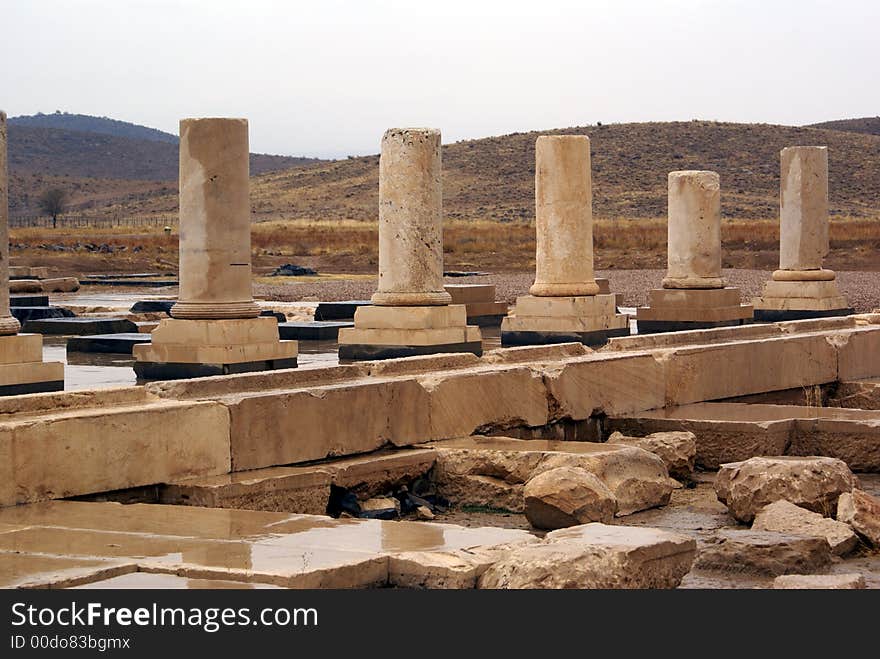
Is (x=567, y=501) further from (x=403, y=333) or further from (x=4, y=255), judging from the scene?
(x=403, y=333)

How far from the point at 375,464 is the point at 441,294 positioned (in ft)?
16.0

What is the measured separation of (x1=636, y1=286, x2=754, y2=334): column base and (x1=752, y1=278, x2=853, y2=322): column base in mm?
1920

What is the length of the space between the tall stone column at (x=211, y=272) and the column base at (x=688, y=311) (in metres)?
7.45

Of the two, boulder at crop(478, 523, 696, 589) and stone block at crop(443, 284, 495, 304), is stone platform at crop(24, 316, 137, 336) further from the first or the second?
boulder at crop(478, 523, 696, 589)

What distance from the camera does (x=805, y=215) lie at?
850 inches

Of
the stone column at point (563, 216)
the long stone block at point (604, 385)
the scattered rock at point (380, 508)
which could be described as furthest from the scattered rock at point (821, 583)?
the stone column at point (563, 216)

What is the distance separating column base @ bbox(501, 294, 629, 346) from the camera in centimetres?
1644

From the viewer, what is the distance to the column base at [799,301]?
2125 centimetres

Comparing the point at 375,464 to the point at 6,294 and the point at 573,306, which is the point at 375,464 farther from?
the point at 573,306

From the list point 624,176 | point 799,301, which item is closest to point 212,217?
point 799,301

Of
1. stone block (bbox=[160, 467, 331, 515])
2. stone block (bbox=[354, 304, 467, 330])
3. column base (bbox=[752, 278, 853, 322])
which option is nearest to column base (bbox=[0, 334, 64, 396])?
stone block (bbox=[160, 467, 331, 515])

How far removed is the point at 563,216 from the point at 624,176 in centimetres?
6961
